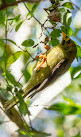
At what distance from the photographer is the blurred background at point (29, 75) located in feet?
3.86

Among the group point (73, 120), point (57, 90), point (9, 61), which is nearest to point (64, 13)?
point (9, 61)

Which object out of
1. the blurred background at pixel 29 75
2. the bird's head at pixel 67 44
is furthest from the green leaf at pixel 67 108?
the bird's head at pixel 67 44

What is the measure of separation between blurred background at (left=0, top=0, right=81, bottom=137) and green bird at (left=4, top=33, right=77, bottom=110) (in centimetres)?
6

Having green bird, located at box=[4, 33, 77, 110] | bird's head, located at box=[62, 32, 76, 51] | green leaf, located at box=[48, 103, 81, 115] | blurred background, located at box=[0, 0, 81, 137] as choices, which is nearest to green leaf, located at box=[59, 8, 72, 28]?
blurred background, located at box=[0, 0, 81, 137]

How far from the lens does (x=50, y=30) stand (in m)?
1.18

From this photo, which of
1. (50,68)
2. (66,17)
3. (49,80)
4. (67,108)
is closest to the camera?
(66,17)

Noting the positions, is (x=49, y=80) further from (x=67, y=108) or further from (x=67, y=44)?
(x=67, y=108)

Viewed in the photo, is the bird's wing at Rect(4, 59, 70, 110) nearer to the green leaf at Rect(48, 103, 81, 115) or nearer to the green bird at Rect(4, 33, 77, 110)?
the green bird at Rect(4, 33, 77, 110)

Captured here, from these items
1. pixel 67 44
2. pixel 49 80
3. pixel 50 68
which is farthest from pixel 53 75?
pixel 67 44

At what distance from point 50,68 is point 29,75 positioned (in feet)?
0.58

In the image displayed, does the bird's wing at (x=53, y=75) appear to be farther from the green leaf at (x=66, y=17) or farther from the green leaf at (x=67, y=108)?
the green leaf at (x=67, y=108)

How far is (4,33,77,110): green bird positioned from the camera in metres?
1.39

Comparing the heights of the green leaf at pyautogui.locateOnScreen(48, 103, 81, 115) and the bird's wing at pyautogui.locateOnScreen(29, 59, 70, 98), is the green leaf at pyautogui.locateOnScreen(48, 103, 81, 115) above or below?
below

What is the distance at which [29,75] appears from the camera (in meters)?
1.41
